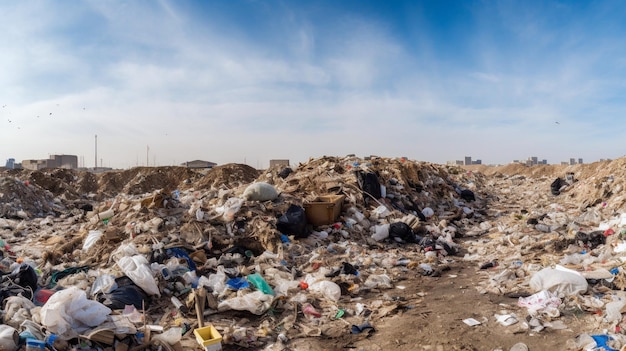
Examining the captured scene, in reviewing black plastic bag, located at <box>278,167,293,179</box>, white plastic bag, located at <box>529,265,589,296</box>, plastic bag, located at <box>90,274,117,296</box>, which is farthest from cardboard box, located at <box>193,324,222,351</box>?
black plastic bag, located at <box>278,167,293,179</box>

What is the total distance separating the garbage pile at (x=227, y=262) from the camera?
349 centimetres

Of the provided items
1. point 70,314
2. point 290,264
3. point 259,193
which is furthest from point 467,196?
point 70,314

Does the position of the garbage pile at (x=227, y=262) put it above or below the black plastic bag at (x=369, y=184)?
below

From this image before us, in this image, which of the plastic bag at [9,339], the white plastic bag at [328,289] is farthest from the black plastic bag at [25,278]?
the white plastic bag at [328,289]

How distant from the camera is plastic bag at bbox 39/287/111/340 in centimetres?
316

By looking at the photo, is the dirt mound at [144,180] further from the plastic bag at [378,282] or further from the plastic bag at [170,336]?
the plastic bag at [170,336]

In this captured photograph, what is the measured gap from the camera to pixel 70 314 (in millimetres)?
3307

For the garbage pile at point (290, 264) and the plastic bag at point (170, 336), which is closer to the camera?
the plastic bag at point (170, 336)

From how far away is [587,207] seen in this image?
10.2m

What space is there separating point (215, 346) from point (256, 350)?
37cm

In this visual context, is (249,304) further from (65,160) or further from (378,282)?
(65,160)

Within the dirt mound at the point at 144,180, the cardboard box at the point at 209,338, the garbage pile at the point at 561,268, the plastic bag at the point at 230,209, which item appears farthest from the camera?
the dirt mound at the point at 144,180

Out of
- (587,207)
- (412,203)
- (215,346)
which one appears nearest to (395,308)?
(215,346)

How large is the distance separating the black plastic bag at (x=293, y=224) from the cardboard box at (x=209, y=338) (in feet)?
11.3
